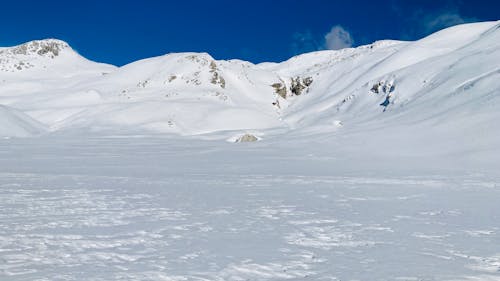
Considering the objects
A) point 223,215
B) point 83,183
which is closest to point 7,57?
point 83,183

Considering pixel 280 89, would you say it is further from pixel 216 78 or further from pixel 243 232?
pixel 243 232

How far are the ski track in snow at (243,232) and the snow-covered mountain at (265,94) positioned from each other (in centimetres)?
2081

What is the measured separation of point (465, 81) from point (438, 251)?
3786 centimetres

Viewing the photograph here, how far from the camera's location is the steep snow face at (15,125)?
121 ft

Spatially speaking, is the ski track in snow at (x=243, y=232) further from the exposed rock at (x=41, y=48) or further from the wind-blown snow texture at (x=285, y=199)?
the exposed rock at (x=41, y=48)

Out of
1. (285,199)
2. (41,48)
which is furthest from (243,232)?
(41,48)

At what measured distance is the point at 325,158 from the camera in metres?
24.3

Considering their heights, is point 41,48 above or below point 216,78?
above

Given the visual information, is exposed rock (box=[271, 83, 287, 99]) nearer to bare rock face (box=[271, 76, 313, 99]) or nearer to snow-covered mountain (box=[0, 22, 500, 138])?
bare rock face (box=[271, 76, 313, 99])

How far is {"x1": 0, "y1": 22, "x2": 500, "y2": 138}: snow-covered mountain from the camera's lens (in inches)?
1540

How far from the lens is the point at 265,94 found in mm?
71188

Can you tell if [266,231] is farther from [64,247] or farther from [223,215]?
[64,247]

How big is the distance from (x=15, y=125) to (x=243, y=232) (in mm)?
35600

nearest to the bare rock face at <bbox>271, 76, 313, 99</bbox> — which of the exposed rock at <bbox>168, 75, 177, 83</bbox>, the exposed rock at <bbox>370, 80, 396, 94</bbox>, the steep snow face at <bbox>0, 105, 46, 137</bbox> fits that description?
the exposed rock at <bbox>168, 75, 177, 83</bbox>
